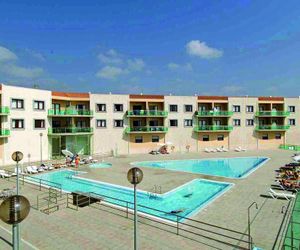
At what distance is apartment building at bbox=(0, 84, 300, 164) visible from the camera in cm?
3297

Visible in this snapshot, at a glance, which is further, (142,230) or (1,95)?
(1,95)

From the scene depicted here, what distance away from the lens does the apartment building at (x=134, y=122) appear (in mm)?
32969

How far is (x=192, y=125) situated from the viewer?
147 feet

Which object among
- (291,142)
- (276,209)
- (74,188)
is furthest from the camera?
(291,142)

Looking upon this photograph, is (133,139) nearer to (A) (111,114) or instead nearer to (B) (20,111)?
(A) (111,114)

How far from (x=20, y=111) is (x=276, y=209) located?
29090 mm

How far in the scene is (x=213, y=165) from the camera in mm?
32750

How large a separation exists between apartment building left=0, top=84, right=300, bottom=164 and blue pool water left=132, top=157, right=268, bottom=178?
875cm

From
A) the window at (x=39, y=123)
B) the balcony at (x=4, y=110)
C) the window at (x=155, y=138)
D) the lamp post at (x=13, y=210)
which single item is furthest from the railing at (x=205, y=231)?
the window at (x=155, y=138)

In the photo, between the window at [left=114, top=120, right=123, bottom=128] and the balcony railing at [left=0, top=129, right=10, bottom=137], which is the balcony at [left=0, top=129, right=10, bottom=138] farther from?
the window at [left=114, top=120, right=123, bottom=128]

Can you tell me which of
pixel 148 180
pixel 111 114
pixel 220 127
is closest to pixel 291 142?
pixel 220 127

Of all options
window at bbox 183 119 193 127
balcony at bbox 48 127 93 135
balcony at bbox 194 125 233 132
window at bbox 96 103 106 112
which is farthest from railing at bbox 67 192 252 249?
balcony at bbox 194 125 233 132

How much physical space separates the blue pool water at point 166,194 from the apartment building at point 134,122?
10.1 m

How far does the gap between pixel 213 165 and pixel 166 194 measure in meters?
15.0
